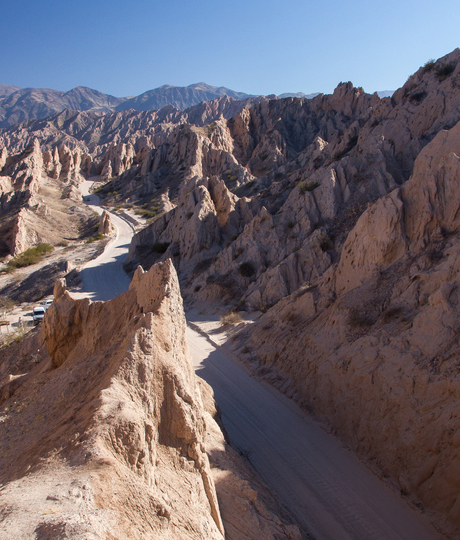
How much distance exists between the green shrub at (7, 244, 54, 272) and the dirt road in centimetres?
3141

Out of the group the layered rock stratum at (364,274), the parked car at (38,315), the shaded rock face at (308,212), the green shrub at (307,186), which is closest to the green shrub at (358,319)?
the layered rock stratum at (364,274)

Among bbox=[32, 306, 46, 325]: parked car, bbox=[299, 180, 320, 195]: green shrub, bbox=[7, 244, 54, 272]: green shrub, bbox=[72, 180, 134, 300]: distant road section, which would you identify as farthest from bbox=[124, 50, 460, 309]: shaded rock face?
bbox=[7, 244, 54, 272]: green shrub

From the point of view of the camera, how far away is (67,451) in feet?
14.5

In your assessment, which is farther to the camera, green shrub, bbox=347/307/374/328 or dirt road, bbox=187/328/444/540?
green shrub, bbox=347/307/374/328

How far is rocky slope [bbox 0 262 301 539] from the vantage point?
12.0ft

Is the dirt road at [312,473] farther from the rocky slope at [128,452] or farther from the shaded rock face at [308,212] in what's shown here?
the shaded rock face at [308,212]

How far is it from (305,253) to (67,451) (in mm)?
17832

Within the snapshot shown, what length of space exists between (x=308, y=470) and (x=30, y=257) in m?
36.6

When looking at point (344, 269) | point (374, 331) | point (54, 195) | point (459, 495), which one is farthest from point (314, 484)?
point (54, 195)

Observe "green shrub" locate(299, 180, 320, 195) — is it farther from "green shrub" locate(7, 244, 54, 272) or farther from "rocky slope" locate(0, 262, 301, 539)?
"green shrub" locate(7, 244, 54, 272)

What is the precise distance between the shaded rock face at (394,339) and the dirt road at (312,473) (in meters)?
0.47

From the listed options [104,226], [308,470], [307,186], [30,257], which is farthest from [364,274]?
[104,226]

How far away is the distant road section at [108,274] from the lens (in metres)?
27.4

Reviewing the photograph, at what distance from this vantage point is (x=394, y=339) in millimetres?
10266
